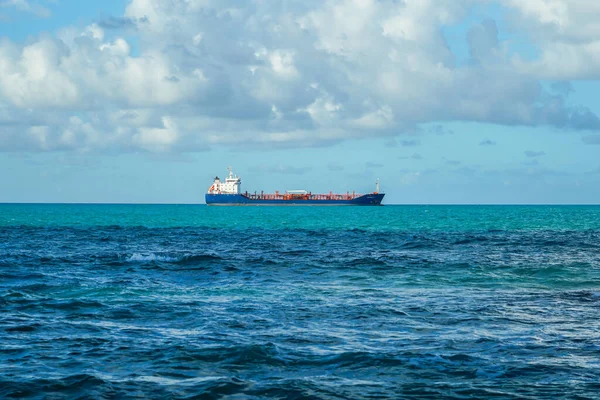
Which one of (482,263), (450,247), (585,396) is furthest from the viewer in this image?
(450,247)

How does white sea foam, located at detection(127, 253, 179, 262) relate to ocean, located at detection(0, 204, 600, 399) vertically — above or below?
above

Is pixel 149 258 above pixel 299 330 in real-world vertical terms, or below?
above

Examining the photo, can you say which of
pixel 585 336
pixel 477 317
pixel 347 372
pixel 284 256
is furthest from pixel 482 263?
pixel 347 372

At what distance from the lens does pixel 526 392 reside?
11.5 metres

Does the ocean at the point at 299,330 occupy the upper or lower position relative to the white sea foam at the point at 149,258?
lower

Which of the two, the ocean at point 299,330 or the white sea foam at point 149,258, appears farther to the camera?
the white sea foam at point 149,258

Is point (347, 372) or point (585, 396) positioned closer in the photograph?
point (585, 396)

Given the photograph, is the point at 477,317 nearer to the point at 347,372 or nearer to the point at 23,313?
the point at 347,372

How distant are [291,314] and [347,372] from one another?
6345 millimetres

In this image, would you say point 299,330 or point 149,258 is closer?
point 299,330

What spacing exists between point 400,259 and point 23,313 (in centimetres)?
2262

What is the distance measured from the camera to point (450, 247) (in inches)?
1815

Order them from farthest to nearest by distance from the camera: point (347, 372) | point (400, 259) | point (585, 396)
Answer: point (400, 259) < point (347, 372) < point (585, 396)

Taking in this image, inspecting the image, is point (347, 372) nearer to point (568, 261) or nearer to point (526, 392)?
point (526, 392)
